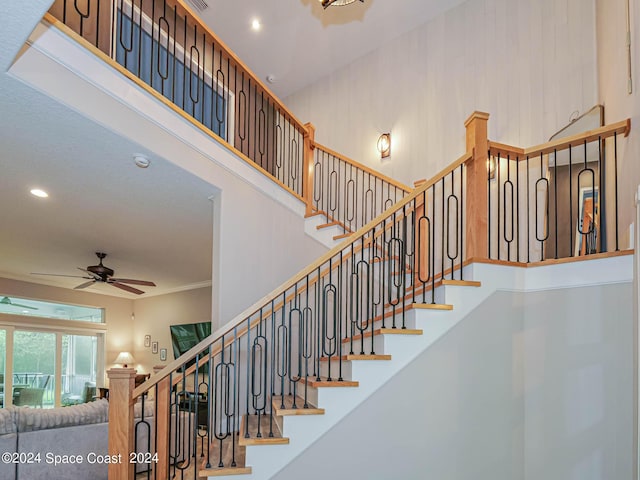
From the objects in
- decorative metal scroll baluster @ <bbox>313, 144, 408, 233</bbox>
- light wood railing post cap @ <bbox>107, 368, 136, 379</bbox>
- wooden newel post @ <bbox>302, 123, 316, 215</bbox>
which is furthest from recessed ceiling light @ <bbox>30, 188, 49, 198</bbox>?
decorative metal scroll baluster @ <bbox>313, 144, 408, 233</bbox>

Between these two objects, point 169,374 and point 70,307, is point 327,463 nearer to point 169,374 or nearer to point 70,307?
point 169,374

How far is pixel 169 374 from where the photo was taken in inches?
127

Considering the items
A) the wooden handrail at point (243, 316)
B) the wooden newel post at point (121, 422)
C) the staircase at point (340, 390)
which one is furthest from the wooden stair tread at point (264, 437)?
the wooden newel post at point (121, 422)

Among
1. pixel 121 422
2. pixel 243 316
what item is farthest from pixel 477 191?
pixel 121 422

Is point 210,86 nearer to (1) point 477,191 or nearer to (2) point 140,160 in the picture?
(2) point 140,160

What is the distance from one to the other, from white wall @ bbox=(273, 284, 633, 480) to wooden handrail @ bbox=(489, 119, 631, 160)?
1089 millimetres

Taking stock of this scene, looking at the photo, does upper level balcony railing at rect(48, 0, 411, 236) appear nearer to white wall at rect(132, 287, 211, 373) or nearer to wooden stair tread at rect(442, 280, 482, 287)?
wooden stair tread at rect(442, 280, 482, 287)

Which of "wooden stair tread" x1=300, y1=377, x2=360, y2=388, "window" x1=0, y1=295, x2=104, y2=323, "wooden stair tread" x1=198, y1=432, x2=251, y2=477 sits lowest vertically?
"wooden stair tread" x1=198, y1=432, x2=251, y2=477

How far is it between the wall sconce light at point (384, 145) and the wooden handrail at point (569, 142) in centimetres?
297

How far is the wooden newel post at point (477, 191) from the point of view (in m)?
3.75

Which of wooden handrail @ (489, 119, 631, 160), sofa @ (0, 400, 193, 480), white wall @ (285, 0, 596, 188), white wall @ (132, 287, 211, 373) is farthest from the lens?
white wall @ (132, 287, 211, 373)

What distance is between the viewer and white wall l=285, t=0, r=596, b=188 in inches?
206

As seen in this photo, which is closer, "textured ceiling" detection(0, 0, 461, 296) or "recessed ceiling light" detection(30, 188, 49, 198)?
"textured ceiling" detection(0, 0, 461, 296)

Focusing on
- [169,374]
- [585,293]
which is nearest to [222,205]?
[169,374]
